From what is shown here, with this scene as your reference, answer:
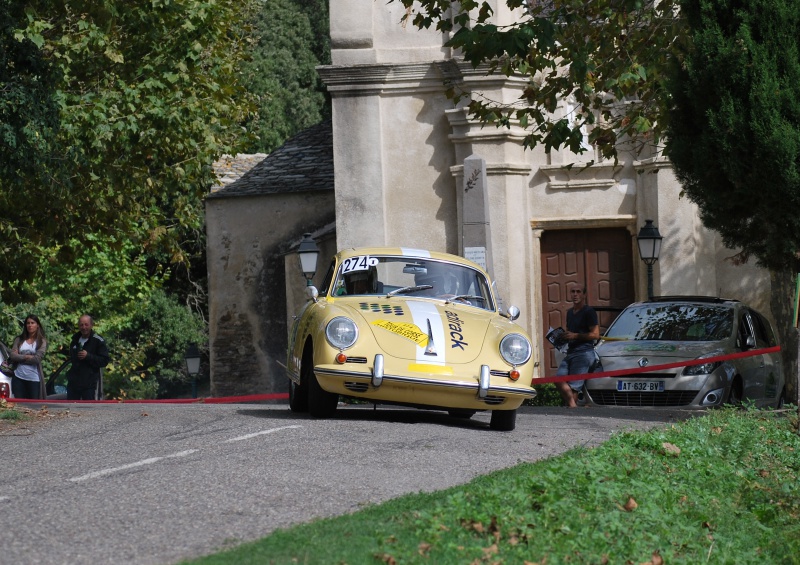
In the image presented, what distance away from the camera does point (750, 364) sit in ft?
52.4

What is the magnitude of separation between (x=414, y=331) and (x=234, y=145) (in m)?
11.1

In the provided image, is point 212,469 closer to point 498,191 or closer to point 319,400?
point 319,400

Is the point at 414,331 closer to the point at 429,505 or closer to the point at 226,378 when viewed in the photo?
the point at 429,505

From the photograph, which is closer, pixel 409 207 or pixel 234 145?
pixel 234 145

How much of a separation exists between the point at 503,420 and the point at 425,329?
44.1 inches

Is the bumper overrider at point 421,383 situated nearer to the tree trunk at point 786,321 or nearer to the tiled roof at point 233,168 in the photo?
the tree trunk at point 786,321

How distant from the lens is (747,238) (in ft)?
47.9

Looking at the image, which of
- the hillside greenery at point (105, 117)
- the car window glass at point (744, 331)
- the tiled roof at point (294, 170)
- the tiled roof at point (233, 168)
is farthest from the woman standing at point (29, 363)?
the tiled roof at point (233, 168)

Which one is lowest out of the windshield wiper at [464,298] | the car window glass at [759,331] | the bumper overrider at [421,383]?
the bumper overrider at [421,383]

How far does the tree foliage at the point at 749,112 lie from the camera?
45.1 feet

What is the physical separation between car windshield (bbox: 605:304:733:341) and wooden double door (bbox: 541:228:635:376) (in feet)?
27.1

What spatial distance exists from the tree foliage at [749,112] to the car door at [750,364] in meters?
1.92

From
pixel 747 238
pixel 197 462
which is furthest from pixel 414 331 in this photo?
pixel 747 238

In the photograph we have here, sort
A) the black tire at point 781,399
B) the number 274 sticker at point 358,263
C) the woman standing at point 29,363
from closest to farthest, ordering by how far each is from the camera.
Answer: the number 274 sticker at point 358,263
the black tire at point 781,399
the woman standing at point 29,363
